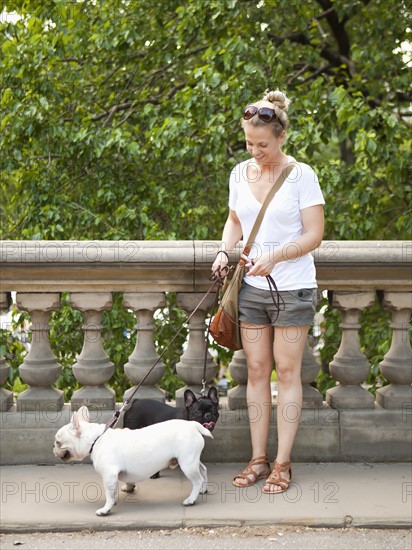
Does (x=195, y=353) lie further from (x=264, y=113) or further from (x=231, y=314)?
(x=264, y=113)

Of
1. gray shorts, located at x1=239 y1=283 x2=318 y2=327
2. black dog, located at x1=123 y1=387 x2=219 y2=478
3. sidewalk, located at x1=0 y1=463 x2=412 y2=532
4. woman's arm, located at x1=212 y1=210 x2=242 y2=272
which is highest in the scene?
woman's arm, located at x1=212 y1=210 x2=242 y2=272

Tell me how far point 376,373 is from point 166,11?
472 cm

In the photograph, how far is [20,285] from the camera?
5.23 m

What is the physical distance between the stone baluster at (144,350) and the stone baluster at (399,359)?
4.55 feet

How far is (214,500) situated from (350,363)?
1.31 metres

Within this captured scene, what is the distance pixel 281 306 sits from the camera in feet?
15.6

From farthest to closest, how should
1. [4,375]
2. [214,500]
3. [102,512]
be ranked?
[4,375], [214,500], [102,512]

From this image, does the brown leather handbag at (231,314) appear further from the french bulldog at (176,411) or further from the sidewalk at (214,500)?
the sidewalk at (214,500)

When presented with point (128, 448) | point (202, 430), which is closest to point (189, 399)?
point (202, 430)

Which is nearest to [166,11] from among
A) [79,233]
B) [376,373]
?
[79,233]

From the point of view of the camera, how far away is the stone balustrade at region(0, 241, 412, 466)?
5.13 metres

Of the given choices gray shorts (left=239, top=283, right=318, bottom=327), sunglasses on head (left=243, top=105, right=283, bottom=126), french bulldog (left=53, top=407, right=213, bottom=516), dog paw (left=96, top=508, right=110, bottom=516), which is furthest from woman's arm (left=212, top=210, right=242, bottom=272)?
dog paw (left=96, top=508, right=110, bottom=516)

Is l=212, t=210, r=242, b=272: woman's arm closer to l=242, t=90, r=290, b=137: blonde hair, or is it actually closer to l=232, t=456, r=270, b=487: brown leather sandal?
l=242, t=90, r=290, b=137: blonde hair

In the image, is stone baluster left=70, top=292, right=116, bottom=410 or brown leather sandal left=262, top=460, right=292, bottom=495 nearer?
brown leather sandal left=262, top=460, right=292, bottom=495
